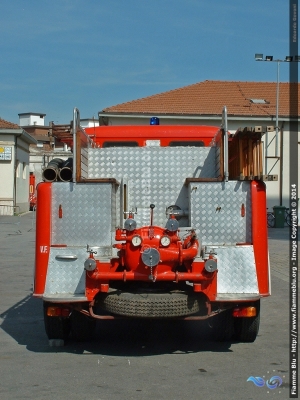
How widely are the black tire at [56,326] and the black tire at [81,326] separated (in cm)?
9

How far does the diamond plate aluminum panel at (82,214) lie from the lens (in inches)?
Result: 281

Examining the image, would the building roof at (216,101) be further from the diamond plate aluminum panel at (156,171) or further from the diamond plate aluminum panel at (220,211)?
the diamond plate aluminum panel at (220,211)

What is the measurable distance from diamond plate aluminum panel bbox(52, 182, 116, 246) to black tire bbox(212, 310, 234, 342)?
1509mm

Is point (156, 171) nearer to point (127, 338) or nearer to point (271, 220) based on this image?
point (127, 338)

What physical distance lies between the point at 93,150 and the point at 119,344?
241 cm

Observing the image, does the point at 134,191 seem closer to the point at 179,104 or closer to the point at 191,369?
the point at 191,369

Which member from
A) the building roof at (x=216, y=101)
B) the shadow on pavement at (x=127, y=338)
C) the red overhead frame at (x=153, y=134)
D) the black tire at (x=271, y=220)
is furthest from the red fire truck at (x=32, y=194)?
the shadow on pavement at (x=127, y=338)

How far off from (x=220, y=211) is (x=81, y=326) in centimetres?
201

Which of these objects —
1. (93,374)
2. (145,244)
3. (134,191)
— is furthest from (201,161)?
(93,374)

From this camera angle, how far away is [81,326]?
7.48m

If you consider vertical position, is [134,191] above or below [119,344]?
above

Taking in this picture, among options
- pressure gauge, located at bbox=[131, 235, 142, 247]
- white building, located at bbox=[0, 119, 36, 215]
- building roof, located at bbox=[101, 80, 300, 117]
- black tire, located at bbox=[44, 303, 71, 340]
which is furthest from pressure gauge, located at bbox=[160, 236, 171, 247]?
white building, located at bbox=[0, 119, 36, 215]

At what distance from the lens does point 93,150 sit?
836 centimetres

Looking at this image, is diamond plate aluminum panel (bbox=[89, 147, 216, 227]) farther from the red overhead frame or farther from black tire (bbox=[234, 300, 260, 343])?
black tire (bbox=[234, 300, 260, 343])
